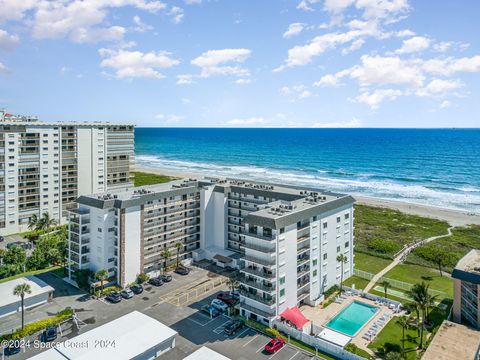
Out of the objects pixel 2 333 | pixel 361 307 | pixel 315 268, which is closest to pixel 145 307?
pixel 2 333

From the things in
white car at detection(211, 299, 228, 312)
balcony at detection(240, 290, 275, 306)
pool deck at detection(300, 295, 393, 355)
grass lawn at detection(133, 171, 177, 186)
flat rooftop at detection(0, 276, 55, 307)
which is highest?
grass lawn at detection(133, 171, 177, 186)

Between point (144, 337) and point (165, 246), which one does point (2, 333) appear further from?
point (165, 246)

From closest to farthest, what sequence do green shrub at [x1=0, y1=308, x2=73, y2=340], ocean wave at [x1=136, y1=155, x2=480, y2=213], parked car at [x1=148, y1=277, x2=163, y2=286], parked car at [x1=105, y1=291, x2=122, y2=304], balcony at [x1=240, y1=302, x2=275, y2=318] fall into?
1. green shrub at [x1=0, y1=308, x2=73, y2=340]
2. balcony at [x1=240, y1=302, x2=275, y2=318]
3. parked car at [x1=105, y1=291, x2=122, y2=304]
4. parked car at [x1=148, y1=277, x2=163, y2=286]
5. ocean wave at [x1=136, y1=155, x2=480, y2=213]

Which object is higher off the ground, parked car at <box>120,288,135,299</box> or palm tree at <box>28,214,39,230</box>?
palm tree at <box>28,214,39,230</box>

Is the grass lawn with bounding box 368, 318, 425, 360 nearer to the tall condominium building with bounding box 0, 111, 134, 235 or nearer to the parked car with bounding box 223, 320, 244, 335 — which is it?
the parked car with bounding box 223, 320, 244, 335

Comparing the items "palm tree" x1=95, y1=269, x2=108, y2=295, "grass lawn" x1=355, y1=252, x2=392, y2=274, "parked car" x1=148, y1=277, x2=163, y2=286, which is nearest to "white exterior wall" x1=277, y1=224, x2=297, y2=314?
"parked car" x1=148, y1=277, x2=163, y2=286

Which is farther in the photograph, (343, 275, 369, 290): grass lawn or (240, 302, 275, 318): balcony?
(343, 275, 369, 290): grass lawn
